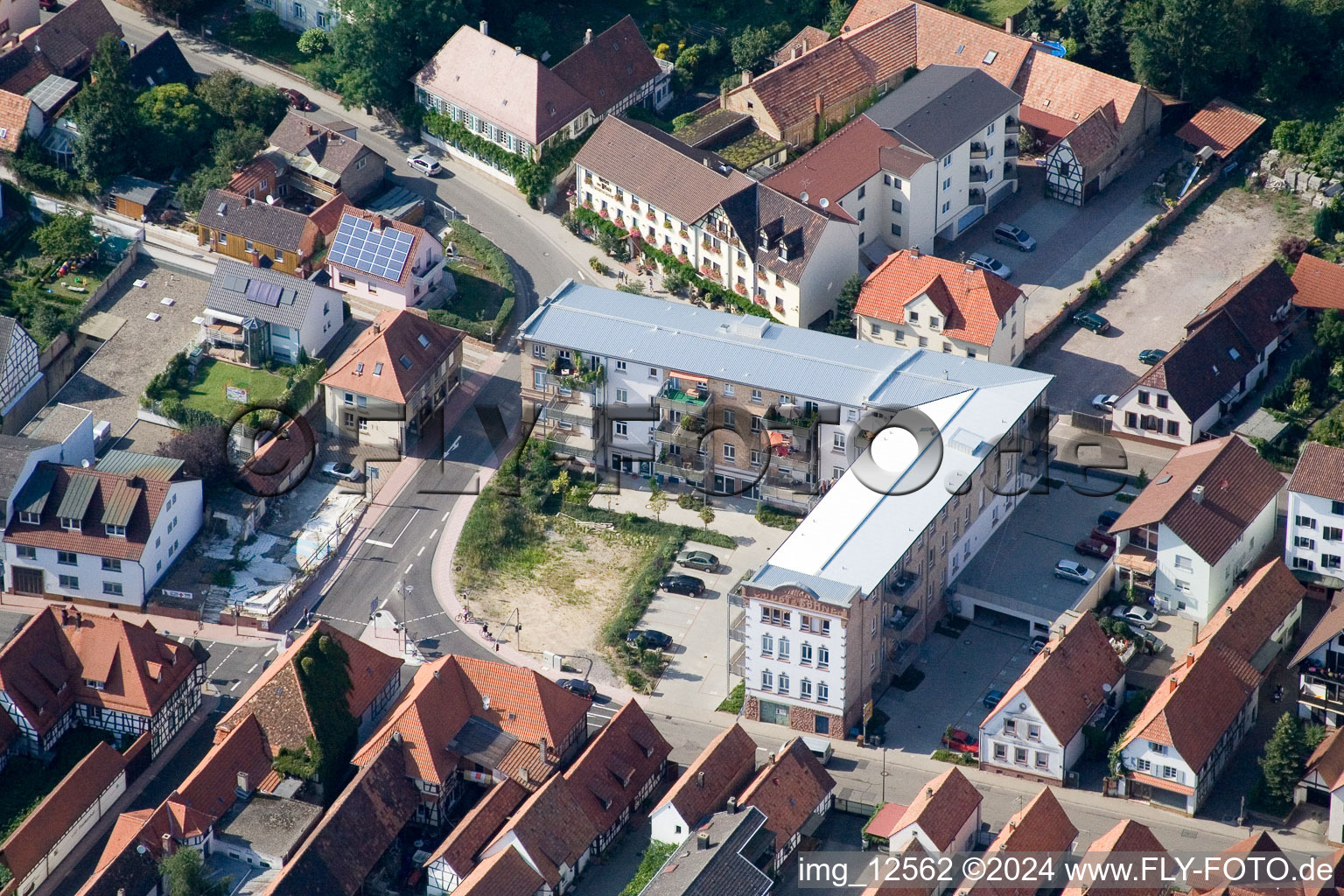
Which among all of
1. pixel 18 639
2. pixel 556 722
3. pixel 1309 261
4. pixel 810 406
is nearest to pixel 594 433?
pixel 810 406

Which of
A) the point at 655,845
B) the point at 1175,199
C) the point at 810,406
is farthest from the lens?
the point at 1175,199

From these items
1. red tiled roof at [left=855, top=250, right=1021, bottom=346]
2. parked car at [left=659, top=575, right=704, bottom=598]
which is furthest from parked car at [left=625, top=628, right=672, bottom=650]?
red tiled roof at [left=855, top=250, right=1021, bottom=346]

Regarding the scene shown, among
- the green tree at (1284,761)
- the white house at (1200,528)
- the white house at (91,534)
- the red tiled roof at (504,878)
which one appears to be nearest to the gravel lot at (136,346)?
the white house at (91,534)

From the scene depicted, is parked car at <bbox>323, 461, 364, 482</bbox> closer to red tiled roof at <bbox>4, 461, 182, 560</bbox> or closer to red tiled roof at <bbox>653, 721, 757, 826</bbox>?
red tiled roof at <bbox>4, 461, 182, 560</bbox>

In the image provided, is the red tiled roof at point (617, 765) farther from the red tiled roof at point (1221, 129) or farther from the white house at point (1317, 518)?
the red tiled roof at point (1221, 129)

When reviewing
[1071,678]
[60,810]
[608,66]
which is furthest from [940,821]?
[608,66]

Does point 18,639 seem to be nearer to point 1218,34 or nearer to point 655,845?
point 655,845

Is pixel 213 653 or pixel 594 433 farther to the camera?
pixel 594 433
